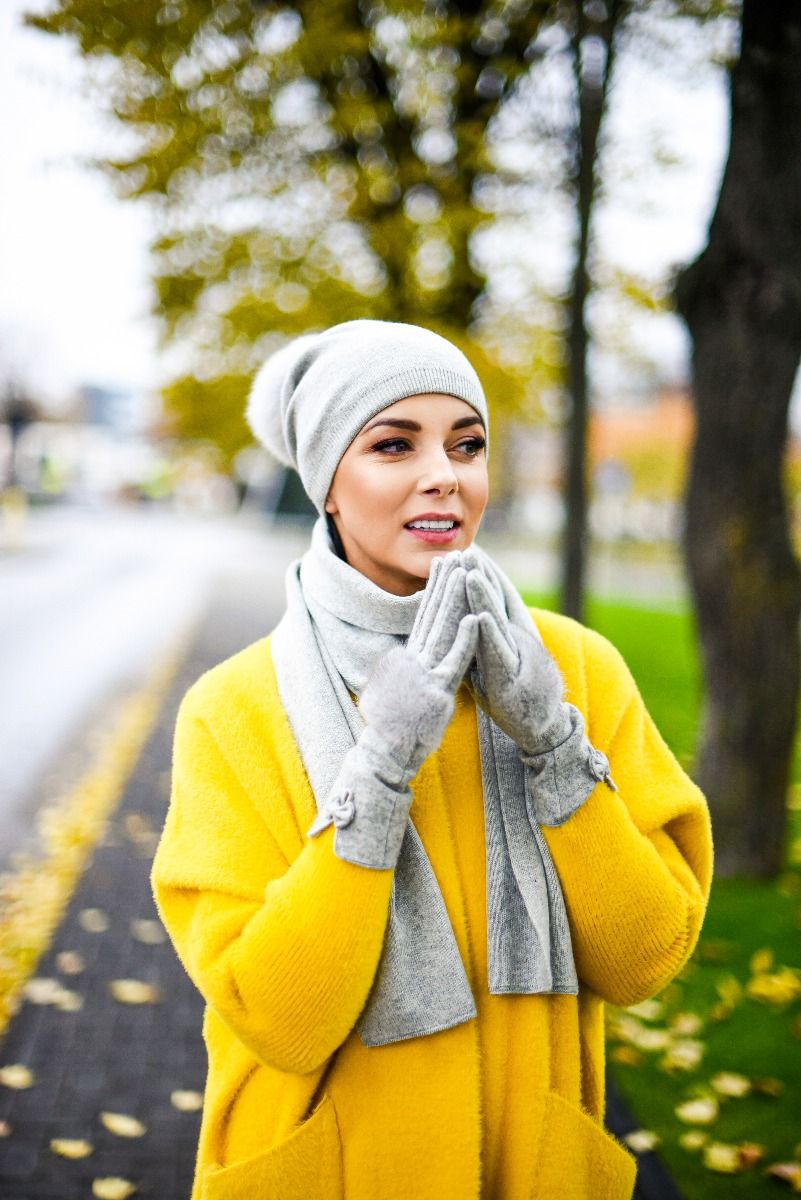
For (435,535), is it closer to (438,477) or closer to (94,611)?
(438,477)

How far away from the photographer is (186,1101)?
3.57 meters

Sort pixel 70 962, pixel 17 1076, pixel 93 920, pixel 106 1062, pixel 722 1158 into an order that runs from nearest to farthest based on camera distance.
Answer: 1. pixel 722 1158
2. pixel 17 1076
3. pixel 106 1062
4. pixel 70 962
5. pixel 93 920

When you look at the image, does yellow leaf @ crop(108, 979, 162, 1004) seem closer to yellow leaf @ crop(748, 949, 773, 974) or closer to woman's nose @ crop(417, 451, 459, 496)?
yellow leaf @ crop(748, 949, 773, 974)

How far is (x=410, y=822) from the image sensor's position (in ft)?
5.23

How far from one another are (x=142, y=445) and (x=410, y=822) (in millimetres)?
84972

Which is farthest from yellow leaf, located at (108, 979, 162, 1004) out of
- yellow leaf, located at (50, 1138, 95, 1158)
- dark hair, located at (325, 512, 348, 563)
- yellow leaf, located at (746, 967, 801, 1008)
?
dark hair, located at (325, 512, 348, 563)

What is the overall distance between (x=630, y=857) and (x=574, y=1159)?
0.49 meters

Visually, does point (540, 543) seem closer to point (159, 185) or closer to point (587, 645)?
point (159, 185)

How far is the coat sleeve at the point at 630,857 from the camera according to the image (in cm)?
153

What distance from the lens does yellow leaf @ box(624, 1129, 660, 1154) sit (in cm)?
327

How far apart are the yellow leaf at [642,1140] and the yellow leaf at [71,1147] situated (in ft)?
5.77

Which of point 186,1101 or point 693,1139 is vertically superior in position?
point 693,1139

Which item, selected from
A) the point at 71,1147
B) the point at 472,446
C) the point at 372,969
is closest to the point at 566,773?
the point at 372,969

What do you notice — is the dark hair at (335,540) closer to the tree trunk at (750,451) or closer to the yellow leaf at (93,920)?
the tree trunk at (750,451)
